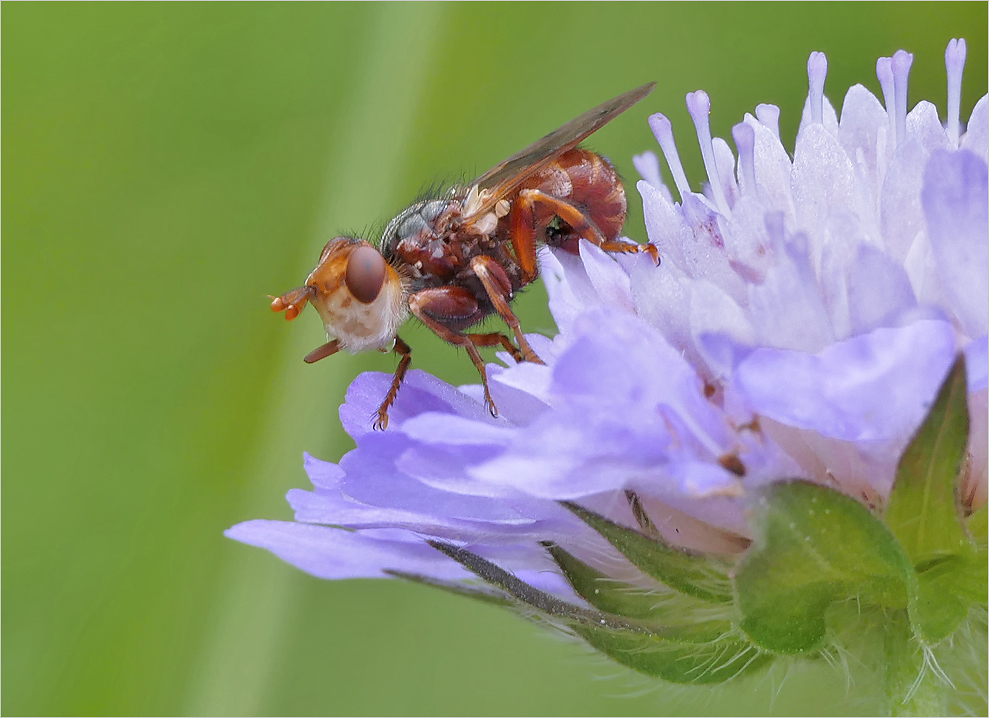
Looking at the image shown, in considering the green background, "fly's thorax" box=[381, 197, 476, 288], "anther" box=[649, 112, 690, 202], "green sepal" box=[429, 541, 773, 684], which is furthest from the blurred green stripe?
"green sepal" box=[429, 541, 773, 684]

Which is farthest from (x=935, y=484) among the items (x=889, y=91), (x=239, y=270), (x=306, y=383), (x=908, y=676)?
(x=239, y=270)

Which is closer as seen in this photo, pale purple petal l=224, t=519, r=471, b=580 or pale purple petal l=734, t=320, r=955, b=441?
pale purple petal l=734, t=320, r=955, b=441

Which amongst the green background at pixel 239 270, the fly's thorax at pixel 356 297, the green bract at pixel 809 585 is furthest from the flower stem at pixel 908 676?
the green background at pixel 239 270

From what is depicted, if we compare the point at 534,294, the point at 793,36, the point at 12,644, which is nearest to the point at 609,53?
the point at 793,36

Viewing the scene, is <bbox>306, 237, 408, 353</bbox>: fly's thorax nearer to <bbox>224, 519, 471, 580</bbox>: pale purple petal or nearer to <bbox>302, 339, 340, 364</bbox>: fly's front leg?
<bbox>302, 339, 340, 364</bbox>: fly's front leg

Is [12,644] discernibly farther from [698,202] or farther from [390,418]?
[698,202]

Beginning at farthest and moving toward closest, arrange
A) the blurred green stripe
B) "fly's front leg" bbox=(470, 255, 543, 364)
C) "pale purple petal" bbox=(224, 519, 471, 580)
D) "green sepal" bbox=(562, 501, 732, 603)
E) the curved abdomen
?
the blurred green stripe → the curved abdomen → "fly's front leg" bbox=(470, 255, 543, 364) → "pale purple petal" bbox=(224, 519, 471, 580) → "green sepal" bbox=(562, 501, 732, 603)

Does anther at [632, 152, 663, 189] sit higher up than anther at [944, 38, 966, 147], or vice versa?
anther at [632, 152, 663, 189]
